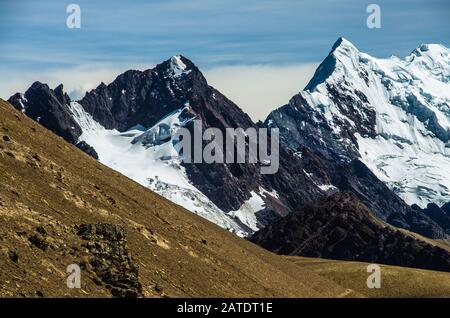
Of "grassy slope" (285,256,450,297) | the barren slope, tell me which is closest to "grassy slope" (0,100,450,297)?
the barren slope

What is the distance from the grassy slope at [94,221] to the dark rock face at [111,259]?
105 centimetres

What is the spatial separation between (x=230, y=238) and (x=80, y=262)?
6236 centimetres

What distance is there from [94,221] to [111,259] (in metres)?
12.9

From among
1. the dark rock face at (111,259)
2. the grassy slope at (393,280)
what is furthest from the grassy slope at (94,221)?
the grassy slope at (393,280)

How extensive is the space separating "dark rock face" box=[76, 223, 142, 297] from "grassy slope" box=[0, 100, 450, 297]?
1045 millimetres

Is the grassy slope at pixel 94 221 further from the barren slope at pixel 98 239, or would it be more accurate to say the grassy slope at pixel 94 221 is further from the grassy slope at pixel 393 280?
the grassy slope at pixel 393 280

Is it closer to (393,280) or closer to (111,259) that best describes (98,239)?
(111,259)

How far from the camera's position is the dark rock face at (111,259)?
6981 centimetres

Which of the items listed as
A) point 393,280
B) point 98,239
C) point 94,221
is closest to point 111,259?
point 98,239

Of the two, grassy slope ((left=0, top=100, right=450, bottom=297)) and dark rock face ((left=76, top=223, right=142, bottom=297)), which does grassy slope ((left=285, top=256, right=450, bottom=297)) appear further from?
dark rock face ((left=76, top=223, right=142, bottom=297))

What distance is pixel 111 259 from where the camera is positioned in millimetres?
72438

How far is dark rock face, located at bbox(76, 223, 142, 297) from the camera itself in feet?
229

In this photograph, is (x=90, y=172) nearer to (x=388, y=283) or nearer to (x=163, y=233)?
(x=163, y=233)
